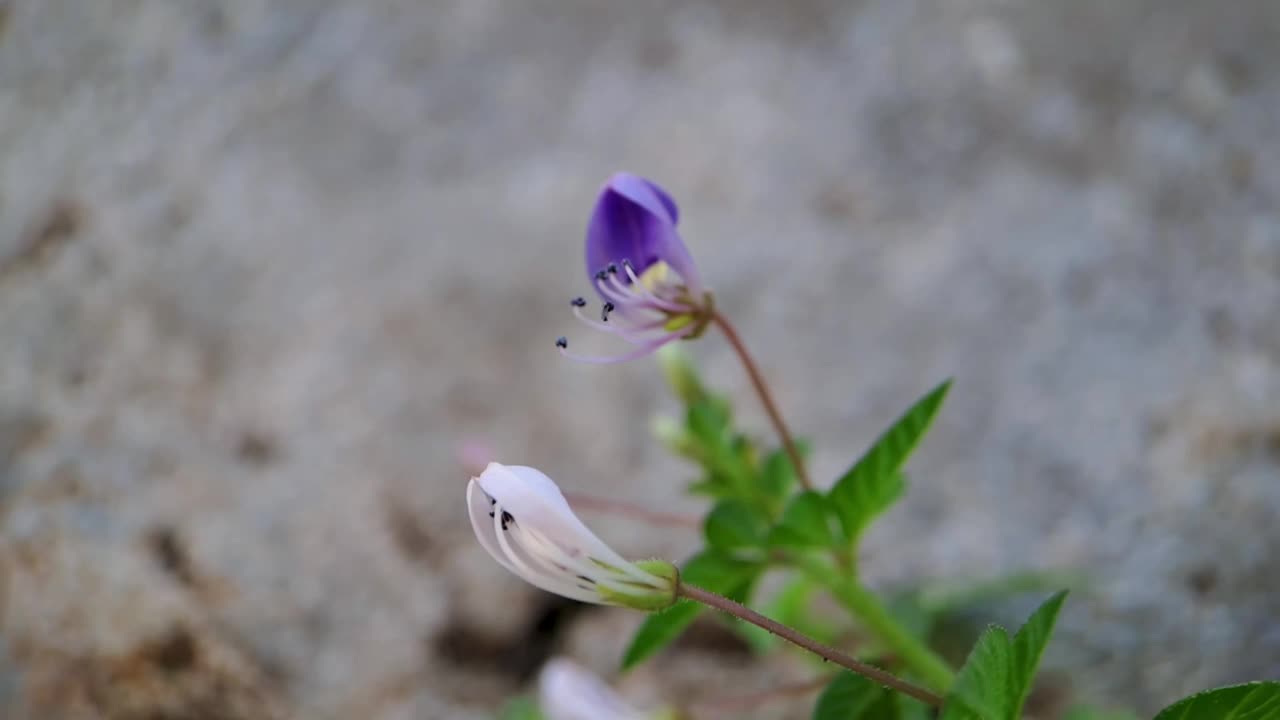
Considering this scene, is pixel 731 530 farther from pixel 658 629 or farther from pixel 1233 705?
pixel 1233 705

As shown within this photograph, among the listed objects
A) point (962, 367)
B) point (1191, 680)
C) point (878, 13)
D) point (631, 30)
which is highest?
point (631, 30)

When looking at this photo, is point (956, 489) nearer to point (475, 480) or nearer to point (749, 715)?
point (749, 715)

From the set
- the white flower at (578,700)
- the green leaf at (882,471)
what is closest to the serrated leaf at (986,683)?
the green leaf at (882,471)

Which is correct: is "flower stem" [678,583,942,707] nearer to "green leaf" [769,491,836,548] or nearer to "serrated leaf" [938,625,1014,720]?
"serrated leaf" [938,625,1014,720]

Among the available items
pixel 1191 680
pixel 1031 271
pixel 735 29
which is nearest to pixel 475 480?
pixel 1191 680

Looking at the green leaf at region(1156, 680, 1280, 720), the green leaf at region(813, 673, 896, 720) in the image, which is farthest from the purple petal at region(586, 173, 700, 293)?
the green leaf at region(1156, 680, 1280, 720)

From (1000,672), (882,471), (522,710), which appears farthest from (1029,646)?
(522,710)

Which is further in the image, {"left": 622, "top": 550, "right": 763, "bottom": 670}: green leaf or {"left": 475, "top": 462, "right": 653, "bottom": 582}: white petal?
{"left": 622, "top": 550, "right": 763, "bottom": 670}: green leaf
